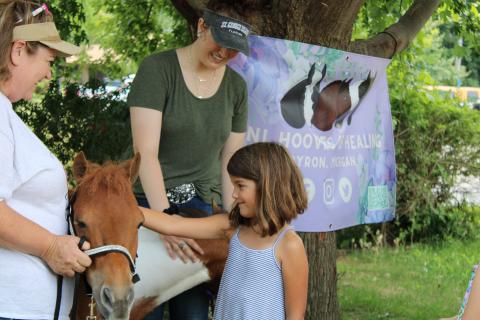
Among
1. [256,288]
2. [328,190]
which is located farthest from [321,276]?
[256,288]

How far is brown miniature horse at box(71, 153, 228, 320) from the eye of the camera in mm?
2334

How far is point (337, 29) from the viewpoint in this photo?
4.74 m

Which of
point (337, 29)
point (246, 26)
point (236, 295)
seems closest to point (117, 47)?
point (337, 29)

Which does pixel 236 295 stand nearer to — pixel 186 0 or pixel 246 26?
pixel 246 26

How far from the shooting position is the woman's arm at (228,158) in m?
3.42

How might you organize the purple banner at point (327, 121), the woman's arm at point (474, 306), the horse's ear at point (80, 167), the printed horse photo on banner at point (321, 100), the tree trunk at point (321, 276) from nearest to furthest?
the woman's arm at point (474, 306) → the horse's ear at point (80, 167) → the purple banner at point (327, 121) → the printed horse photo on banner at point (321, 100) → the tree trunk at point (321, 276)

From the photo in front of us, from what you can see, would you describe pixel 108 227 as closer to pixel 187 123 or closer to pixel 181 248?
pixel 181 248

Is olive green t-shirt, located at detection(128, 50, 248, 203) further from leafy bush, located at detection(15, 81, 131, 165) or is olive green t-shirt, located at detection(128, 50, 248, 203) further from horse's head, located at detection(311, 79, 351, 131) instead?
leafy bush, located at detection(15, 81, 131, 165)

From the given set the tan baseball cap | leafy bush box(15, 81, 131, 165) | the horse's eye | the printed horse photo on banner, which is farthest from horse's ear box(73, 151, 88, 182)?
leafy bush box(15, 81, 131, 165)

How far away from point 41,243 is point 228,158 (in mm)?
1427

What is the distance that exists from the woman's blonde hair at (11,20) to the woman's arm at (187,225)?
0.86m

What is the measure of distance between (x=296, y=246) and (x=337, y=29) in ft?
7.70

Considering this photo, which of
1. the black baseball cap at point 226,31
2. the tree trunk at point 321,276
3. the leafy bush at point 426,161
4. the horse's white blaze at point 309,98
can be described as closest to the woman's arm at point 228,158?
the black baseball cap at point 226,31

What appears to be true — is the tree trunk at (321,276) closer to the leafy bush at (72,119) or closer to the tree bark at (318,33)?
the tree bark at (318,33)
